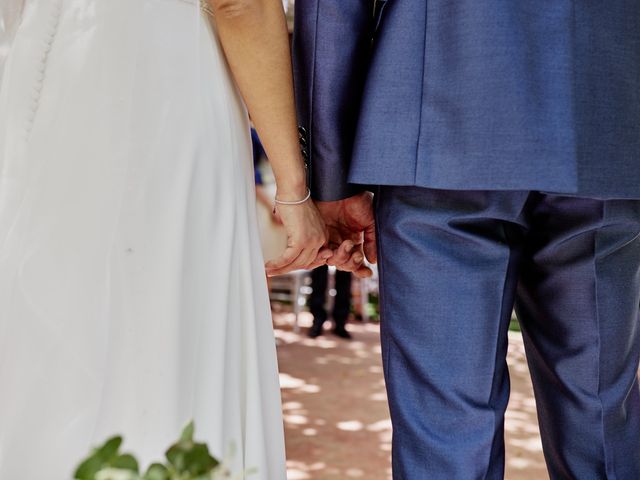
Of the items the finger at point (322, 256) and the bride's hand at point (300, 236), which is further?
the finger at point (322, 256)

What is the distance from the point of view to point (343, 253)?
1.83m

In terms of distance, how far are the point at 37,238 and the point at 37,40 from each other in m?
0.39

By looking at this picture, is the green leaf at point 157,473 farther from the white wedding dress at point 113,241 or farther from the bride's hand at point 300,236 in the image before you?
the bride's hand at point 300,236

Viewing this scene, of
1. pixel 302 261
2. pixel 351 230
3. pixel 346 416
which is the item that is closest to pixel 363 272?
pixel 351 230

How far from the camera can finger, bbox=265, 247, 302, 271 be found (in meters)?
1.67

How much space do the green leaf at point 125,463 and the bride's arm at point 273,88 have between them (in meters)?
1.06

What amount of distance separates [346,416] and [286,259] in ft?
9.74

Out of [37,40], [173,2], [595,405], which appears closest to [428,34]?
[173,2]

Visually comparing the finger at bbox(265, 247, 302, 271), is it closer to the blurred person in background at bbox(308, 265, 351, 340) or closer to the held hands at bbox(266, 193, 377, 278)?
the held hands at bbox(266, 193, 377, 278)

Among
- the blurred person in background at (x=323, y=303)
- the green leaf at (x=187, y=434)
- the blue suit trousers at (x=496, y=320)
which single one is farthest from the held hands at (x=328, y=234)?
the blurred person in background at (x=323, y=303)

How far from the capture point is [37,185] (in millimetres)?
1310

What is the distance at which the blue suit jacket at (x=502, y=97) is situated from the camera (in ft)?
4.12

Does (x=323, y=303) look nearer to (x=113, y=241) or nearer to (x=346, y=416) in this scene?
(x=346, y=416)

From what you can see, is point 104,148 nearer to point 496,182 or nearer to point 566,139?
point 496,182
